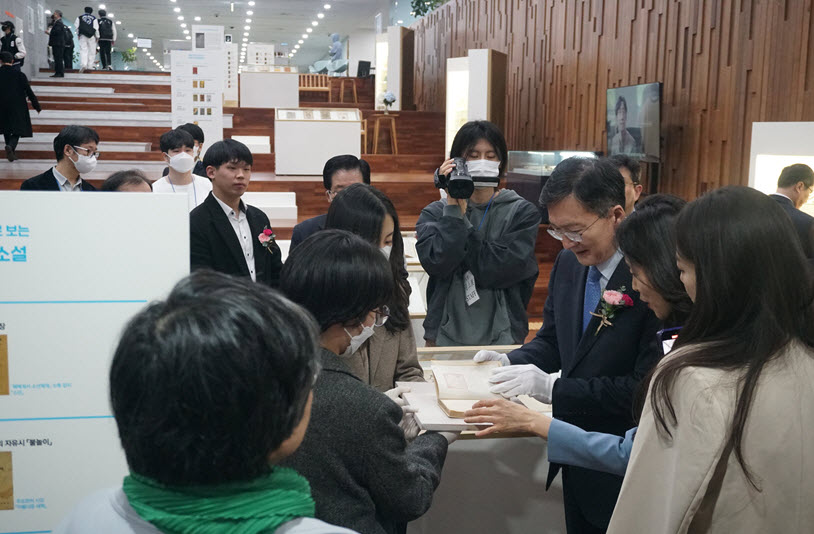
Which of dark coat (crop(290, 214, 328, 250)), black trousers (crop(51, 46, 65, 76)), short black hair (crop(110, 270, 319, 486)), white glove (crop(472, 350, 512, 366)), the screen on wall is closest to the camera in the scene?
short black hair (crop(110, 270, 319, 486))

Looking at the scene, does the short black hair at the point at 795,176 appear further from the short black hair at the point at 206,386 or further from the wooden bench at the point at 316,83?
the wooden bench at the point at 316,83

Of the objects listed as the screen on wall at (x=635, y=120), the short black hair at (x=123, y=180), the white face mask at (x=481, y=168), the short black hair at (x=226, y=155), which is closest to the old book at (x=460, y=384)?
the white face mask at (x=481, y=168)

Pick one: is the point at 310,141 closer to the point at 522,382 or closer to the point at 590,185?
the point at 590,185

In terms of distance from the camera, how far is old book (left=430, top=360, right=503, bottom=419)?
1869 mm

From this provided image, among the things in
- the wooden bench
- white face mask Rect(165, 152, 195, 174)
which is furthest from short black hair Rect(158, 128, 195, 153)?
the wooden bench

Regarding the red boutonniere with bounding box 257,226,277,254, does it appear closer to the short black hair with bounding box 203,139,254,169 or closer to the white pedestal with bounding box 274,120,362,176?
the short black hair with bounding box 203,139,254,169

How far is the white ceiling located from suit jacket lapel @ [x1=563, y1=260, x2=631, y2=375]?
62.1 ft

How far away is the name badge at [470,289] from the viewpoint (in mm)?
2889

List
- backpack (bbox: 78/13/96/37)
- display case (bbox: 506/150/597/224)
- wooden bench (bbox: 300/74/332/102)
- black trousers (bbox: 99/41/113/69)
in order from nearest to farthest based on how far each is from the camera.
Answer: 1. display case (bbox: 506/150/597/224)
2. backpack (bbox: 78/13/96/37)
3. wooden bench (bbox: 300/74/332/102)
4. black trousers (bbox: 99/41/113/69)

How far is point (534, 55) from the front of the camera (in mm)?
9789

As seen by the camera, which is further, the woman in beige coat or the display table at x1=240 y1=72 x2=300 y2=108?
the display table at x1=240 y1=72 x2=300 y2=108

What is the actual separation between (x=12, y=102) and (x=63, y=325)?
947cm

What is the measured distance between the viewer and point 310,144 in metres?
9.84

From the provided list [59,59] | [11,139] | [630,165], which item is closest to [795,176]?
[630,165]
